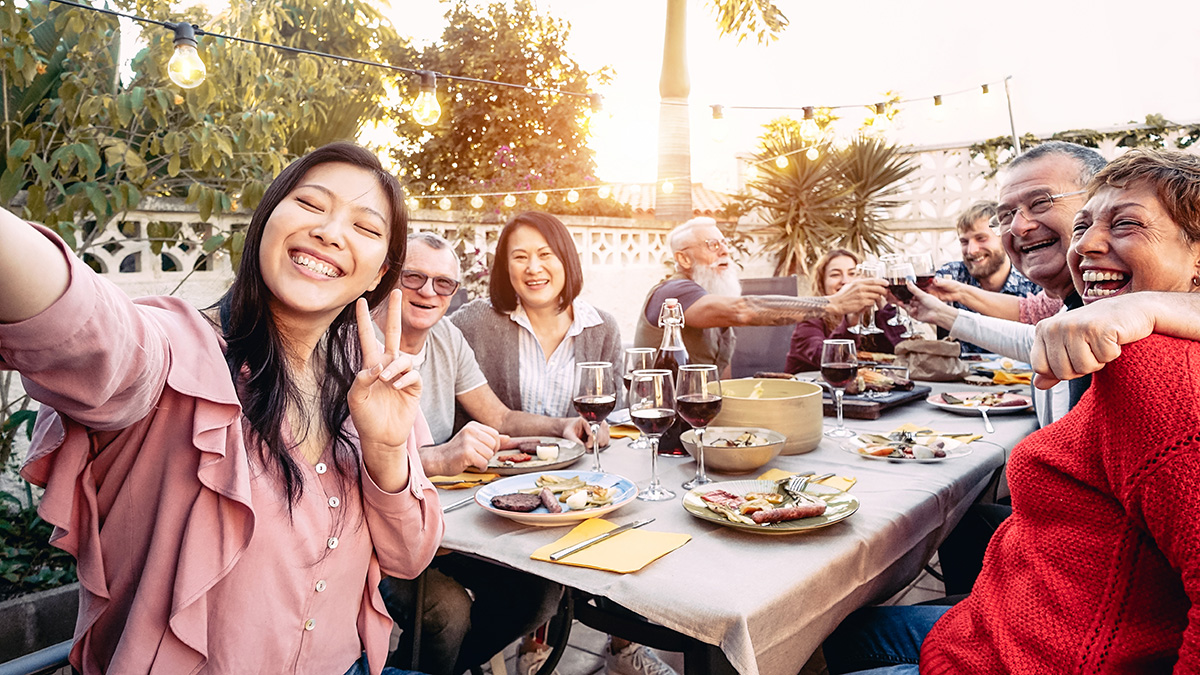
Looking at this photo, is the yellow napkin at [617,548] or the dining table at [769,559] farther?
the yellow napkin at [617,548]

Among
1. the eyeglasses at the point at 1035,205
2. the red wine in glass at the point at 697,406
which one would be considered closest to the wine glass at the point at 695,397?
the red wine in glass at the point at 697,406

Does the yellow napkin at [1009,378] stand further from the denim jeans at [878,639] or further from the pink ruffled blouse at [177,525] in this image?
the pink ruffled blouse at [177,525]

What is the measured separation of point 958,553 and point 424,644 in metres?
1.45

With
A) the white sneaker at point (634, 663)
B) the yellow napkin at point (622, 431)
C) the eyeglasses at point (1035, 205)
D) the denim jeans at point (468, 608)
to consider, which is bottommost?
the white sneaker at point (634, 663)

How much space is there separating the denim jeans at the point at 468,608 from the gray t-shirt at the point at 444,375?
0.55 metres

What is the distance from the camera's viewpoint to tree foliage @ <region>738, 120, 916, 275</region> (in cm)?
867

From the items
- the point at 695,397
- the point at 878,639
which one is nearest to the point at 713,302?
the point at 695,397

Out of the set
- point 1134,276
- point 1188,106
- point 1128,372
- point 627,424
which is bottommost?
point 627,424

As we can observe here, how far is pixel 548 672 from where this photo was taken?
1745mm

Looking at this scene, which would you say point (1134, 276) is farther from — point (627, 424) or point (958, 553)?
point (627, 424)

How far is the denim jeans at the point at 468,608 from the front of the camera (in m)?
1.83

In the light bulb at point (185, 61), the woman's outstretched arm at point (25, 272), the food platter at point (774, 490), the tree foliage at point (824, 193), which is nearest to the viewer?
the woman's outstretched arm at point (25, 272)

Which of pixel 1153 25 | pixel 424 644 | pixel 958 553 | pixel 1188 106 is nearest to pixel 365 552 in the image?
pixel 424 644

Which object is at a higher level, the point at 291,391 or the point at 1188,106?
the point at 1188,106
